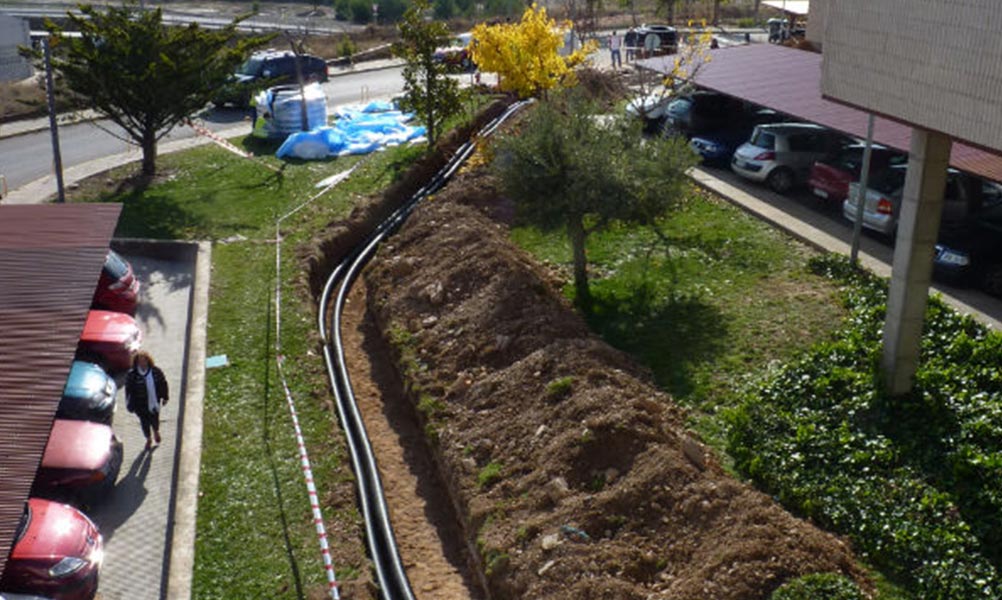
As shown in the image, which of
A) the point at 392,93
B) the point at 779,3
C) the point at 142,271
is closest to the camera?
the point at 142,271

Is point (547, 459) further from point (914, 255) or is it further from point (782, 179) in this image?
point (782, 179)

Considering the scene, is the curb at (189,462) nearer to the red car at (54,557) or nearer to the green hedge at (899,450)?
the red car at (54,557)

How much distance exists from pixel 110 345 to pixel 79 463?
166 inches

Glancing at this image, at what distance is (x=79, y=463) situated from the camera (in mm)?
13930

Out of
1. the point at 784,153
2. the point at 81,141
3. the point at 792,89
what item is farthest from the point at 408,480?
the point at 81,141

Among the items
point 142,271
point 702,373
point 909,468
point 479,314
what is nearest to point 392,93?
point 142,271

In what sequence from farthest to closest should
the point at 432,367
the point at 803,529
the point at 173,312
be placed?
the point at 173,312, the point at 432,367, the point at 803,529

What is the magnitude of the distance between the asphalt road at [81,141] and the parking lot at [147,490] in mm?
9376

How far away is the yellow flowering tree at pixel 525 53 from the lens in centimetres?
2842

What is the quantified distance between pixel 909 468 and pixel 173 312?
1412 cm

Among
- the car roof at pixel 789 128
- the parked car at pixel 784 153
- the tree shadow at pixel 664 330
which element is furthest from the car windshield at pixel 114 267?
the car roof at pixel 789 128

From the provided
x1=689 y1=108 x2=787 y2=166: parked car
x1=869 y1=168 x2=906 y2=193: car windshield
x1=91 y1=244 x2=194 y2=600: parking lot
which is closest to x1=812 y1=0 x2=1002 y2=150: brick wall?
x1=869 y1=168 x2=906 y2=193: car windshield

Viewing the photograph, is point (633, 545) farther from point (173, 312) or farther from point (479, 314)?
point (173, 312)

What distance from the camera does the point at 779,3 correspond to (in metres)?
48.1
